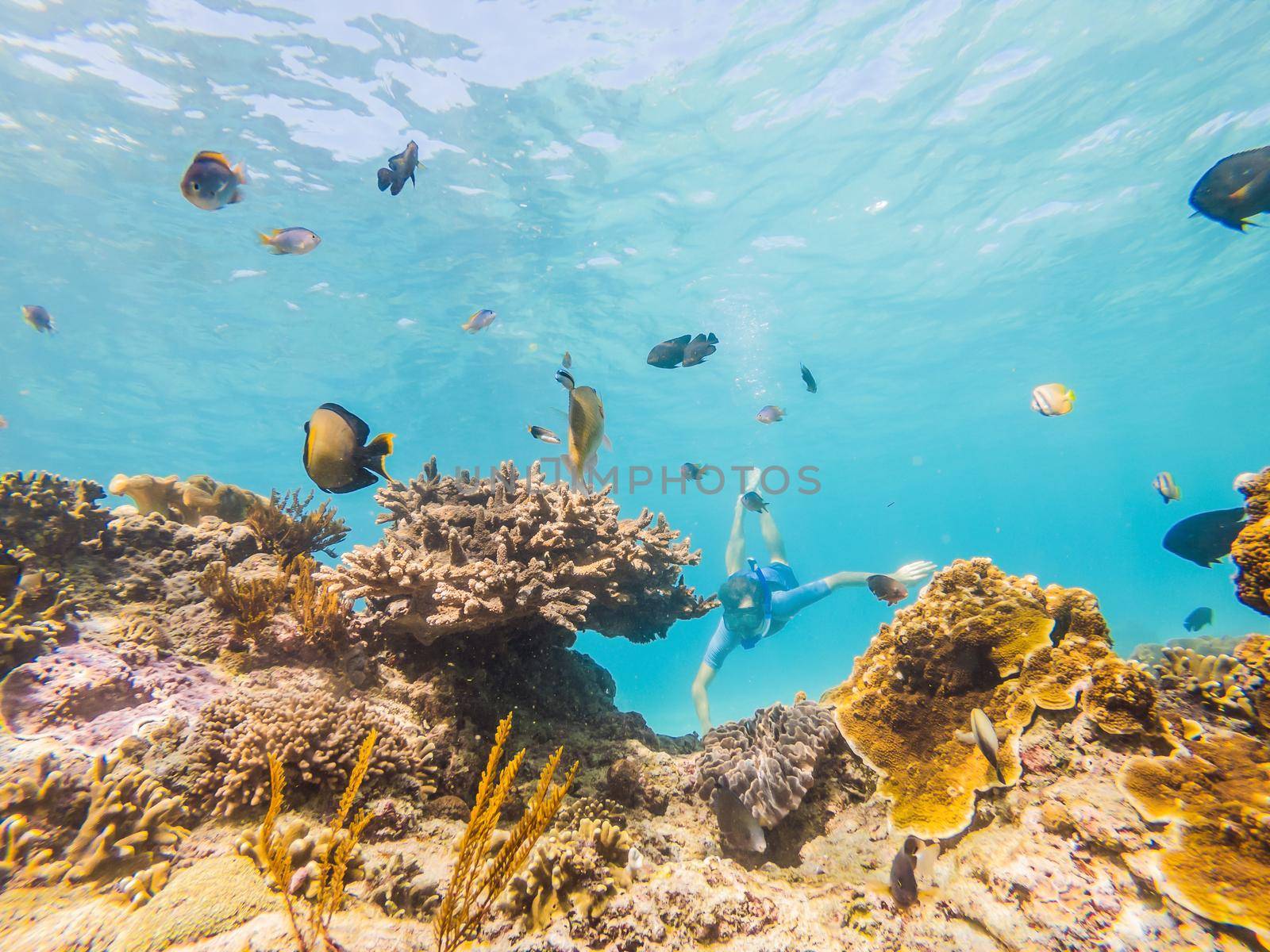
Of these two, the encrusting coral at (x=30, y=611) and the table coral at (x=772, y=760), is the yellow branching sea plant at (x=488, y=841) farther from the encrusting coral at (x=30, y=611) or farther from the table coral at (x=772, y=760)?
the encrusting coral at (x=30, y=611)

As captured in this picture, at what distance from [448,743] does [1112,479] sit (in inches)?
5300

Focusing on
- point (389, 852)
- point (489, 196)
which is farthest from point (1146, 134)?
point (389, 852)

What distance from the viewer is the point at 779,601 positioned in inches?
420

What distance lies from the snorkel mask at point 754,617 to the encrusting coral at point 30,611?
8.34 metres

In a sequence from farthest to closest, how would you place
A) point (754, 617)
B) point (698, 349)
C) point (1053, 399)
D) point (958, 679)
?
1. point (754, 617)
2. point (1053, 399)
3. point (698, 349)
4. point (958, 679)

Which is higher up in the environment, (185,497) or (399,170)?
(399,170)

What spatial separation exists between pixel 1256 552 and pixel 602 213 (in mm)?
20126

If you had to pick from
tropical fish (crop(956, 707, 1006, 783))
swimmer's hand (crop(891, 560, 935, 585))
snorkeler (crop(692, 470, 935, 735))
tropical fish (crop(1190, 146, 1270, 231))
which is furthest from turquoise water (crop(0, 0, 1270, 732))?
tropical fish (crop(956, 707, 1006, 783))

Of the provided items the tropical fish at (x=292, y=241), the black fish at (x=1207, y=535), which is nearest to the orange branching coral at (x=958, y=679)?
the black fish at (x=1207, y=535)

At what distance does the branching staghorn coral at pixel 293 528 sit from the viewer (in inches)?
212

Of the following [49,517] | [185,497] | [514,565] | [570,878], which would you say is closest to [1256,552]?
[570,878]

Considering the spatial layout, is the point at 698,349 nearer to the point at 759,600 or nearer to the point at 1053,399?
the point at 1053,399

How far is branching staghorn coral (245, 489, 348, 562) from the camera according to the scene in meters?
5.39

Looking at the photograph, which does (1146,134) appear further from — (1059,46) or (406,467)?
(406,467)
